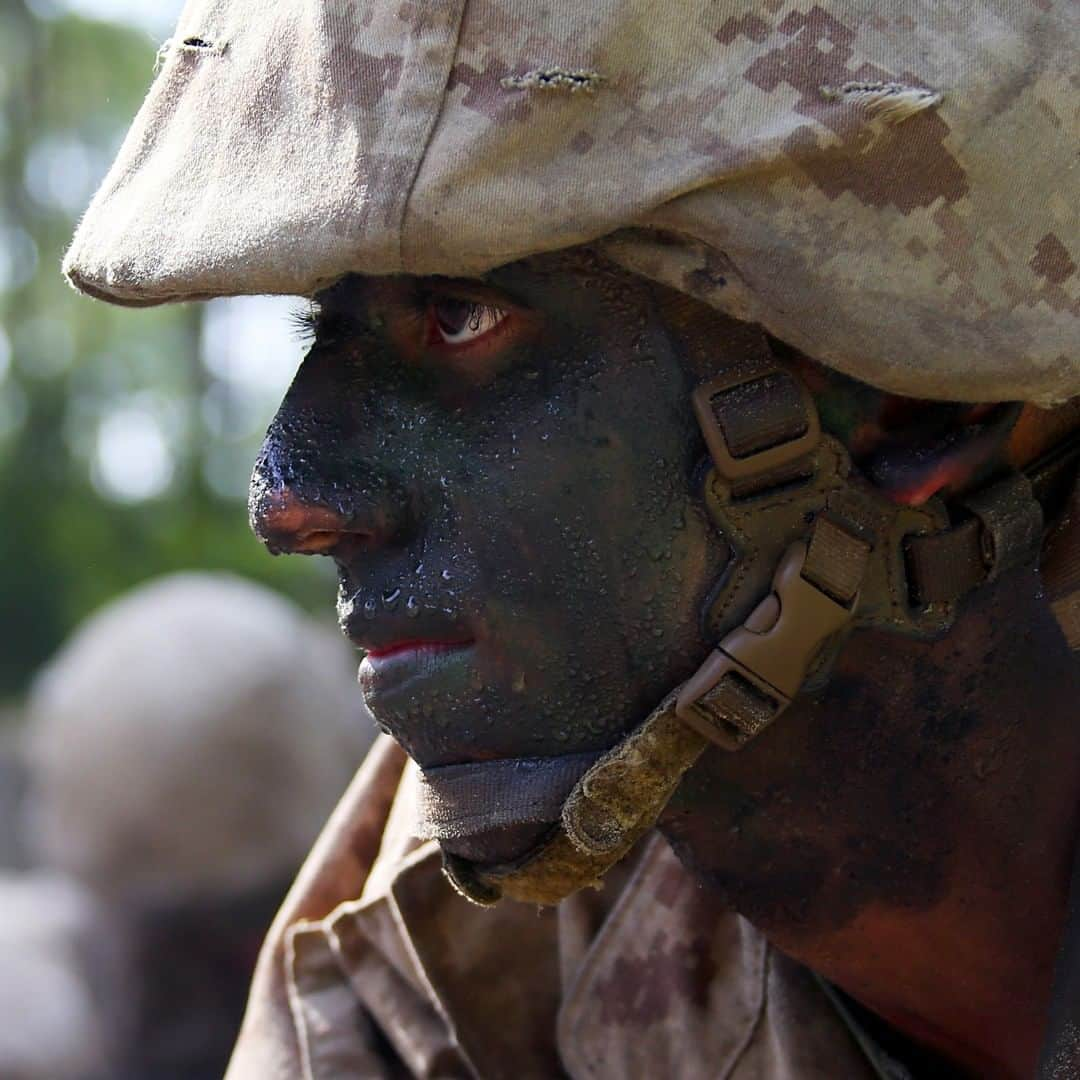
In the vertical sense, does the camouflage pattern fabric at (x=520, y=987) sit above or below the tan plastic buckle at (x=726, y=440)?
below

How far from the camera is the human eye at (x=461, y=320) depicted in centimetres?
229

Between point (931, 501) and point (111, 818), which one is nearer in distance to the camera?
point (931, 501)

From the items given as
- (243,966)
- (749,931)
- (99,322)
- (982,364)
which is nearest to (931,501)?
(982,364)

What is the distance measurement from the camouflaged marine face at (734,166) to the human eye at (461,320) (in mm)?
189

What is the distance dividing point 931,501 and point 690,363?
34 centimetres

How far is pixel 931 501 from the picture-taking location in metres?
2.29

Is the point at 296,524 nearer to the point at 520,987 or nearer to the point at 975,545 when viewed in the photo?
the point at 975,545

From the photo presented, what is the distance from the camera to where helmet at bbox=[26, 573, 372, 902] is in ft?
25.8

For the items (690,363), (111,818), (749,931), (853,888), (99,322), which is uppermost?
(690,363)

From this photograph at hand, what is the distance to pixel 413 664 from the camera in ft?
7.70

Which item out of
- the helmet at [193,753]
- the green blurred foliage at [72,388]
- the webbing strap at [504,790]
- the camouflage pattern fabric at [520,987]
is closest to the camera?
the webbing strap at [504,790]

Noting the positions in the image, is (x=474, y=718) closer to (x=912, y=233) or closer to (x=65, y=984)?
(x=912, y=233)

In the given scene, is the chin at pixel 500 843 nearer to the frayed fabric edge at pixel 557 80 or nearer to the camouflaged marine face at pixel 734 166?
the camouflaged marine face at pixel 734 166

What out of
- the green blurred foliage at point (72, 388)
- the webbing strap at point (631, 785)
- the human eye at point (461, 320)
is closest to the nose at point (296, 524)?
the human eye at point (461, 320)
